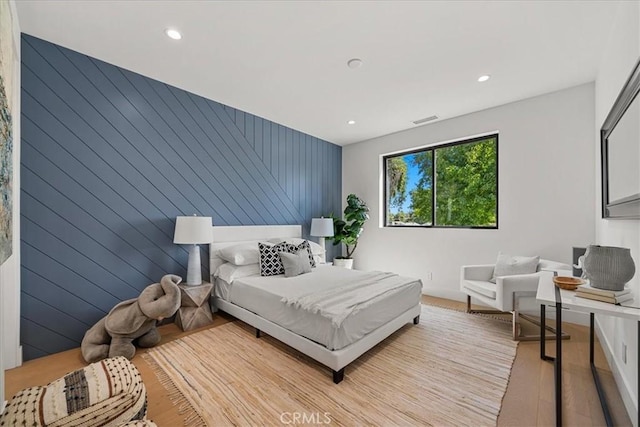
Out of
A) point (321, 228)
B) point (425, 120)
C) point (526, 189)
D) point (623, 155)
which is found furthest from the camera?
point (321, 228)

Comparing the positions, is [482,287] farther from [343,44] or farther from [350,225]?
[343,44]

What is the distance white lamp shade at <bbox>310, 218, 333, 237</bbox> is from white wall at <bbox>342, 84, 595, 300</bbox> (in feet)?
4.14

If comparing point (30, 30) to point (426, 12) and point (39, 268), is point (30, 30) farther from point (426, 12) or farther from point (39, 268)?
point (426, 12)

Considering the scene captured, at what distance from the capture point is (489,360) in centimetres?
229

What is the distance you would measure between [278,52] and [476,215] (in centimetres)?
344

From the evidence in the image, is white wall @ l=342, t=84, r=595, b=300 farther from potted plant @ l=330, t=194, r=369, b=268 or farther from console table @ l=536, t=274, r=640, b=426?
console table @ l=536, t=274, r=640, b=426

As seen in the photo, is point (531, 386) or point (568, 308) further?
point (531, 386)

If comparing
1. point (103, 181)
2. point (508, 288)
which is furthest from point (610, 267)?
point (103, 181)

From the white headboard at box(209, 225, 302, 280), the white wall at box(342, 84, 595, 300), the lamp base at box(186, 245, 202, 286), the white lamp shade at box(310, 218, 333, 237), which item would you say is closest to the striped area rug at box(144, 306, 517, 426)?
the lamp base at box(186, 245, 202, 286)

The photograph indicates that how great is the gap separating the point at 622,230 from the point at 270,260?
318cm

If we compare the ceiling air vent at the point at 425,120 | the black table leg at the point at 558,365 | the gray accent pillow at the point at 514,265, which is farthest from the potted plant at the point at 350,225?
the black table leg at the point at 558,365

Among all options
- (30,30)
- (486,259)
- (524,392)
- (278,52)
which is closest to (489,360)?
(524,392)

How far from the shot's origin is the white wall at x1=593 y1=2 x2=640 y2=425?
166 cm

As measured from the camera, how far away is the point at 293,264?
3.20 metres
